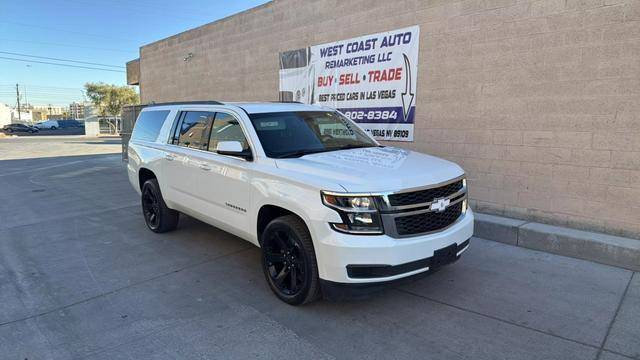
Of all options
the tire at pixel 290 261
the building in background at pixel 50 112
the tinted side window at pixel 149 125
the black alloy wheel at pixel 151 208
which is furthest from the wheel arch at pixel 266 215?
the building in background at pixel 50 112

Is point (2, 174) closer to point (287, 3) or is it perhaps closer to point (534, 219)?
point (287, 3)

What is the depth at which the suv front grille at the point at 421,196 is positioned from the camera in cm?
349

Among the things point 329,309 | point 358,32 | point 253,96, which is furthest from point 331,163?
point 253,96

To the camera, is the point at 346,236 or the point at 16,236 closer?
the point at 346,236

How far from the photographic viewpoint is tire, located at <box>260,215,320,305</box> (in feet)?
12.1

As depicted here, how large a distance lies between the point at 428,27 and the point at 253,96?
18.0 ft

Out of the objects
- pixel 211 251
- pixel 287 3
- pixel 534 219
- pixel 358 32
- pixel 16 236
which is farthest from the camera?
pixel 287 3

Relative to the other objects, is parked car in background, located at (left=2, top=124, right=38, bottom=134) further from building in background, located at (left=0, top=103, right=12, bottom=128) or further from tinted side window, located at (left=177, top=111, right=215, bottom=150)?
tinted side window, located at (left=177, top=111, right=215, bottom=150)

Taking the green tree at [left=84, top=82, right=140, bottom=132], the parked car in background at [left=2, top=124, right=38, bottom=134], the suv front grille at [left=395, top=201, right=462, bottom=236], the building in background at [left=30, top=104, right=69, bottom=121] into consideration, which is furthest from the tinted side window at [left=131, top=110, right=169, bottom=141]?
the building in background at [left=30, top=104, right=69, bottom=121]

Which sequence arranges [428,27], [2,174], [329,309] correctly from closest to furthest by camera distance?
[329,309], [428,27], [2,174]

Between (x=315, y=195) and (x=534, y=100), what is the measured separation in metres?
3.89

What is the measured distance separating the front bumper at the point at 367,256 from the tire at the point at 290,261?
0.14 meters

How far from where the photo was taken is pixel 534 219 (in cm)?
598

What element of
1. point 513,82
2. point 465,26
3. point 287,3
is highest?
point 287,3
